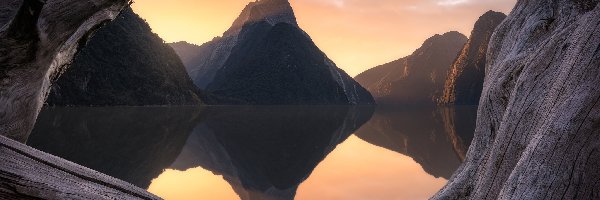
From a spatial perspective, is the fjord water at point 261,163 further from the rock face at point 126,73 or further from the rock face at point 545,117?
the rock face at point 126,73

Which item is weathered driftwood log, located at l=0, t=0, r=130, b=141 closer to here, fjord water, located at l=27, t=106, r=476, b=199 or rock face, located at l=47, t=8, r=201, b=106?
fjord water, located at l=27, t=106, r=476, b=199

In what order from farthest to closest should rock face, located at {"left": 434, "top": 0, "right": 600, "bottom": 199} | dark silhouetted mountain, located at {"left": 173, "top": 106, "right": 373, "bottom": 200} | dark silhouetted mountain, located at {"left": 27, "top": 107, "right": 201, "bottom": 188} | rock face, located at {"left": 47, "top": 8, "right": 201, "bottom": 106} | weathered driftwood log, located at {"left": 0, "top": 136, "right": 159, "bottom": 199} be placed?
rock face, located at {"left": 47, "top": 8, "right": 201, "bottom": 106} < dark silhouetted mountain, located at {"left": 173, "top": 106, "right": 373, "bottom": 200} < dark silhouetted mountain, located at {"left": 27, "top": 107, "right": 201, "bottom": 188} < rock face, located at {"left": 434, "top": 0, "right": 600, "bottom": 199} < weathered driftwood log, located at {"left": 0, "top": 136, "right": 159, "bottom": 199}

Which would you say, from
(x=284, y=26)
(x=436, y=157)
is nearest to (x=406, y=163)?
(x=436, y=157)

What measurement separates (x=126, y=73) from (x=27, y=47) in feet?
334

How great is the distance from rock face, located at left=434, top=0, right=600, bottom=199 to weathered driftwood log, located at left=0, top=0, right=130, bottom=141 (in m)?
3.09

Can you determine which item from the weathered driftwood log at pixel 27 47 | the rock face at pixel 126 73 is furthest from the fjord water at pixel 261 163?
the rock face at pixel 126 73

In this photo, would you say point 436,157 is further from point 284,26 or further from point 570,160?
point 284,26

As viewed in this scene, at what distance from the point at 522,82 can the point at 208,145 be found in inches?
730

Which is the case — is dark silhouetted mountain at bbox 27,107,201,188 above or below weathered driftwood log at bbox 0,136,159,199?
below

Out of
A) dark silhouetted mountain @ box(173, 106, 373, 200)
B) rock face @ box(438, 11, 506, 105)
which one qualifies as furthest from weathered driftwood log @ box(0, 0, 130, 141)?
rock face @ box(438, 11, 506, 105)

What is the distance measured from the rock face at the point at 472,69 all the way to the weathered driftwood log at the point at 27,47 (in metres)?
187

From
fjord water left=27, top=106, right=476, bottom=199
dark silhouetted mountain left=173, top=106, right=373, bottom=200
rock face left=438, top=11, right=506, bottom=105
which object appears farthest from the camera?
rock face left=438, top=11, right=506, bottom=105

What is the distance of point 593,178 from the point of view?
2145mm

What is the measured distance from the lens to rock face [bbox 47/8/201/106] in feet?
258
